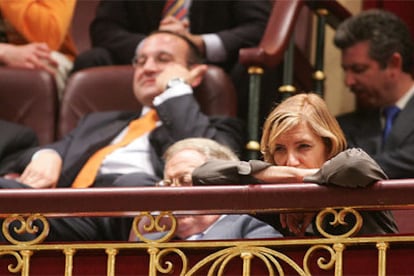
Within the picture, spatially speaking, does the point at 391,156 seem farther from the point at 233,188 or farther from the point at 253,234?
the point at 233,188

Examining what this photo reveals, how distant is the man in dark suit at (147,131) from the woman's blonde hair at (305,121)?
40cm

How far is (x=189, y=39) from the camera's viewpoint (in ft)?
7.41

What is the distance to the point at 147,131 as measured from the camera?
2141mm

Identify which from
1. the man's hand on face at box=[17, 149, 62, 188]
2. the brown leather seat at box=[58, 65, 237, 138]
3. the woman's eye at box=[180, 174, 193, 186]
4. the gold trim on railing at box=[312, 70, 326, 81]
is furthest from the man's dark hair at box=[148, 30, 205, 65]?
the woman's eye at box=[180, 174, 193, 186]

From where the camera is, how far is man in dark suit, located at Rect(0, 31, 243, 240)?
201cm

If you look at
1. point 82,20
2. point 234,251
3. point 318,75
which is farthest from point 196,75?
point 234,251

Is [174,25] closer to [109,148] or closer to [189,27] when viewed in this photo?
[189,27]

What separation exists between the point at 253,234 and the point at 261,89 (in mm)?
761

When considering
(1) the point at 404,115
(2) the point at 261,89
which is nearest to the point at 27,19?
(2) the point at 261,89

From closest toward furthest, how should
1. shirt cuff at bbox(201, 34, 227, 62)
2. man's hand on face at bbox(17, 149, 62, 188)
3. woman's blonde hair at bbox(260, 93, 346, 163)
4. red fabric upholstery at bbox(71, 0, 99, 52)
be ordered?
woman's blonde hair at bbox(260, 93, 346, 163) → man's hand on face at bbox(17, 149, 62, 188) → shirt cuff at bbox(201, 34, 227, 62) → red fabric upholstery at bbox(71, 0, 99, 52)

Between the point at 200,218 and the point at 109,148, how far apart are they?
1.58 feet

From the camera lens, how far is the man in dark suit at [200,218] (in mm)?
1575

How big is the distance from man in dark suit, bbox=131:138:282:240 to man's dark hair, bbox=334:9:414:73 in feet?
1.79

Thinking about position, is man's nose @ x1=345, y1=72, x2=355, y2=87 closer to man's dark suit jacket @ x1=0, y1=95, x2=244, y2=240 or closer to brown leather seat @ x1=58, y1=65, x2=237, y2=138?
Answer: man's dark suit jacket @ x1=0, y1=95, x2=244, y2=240
